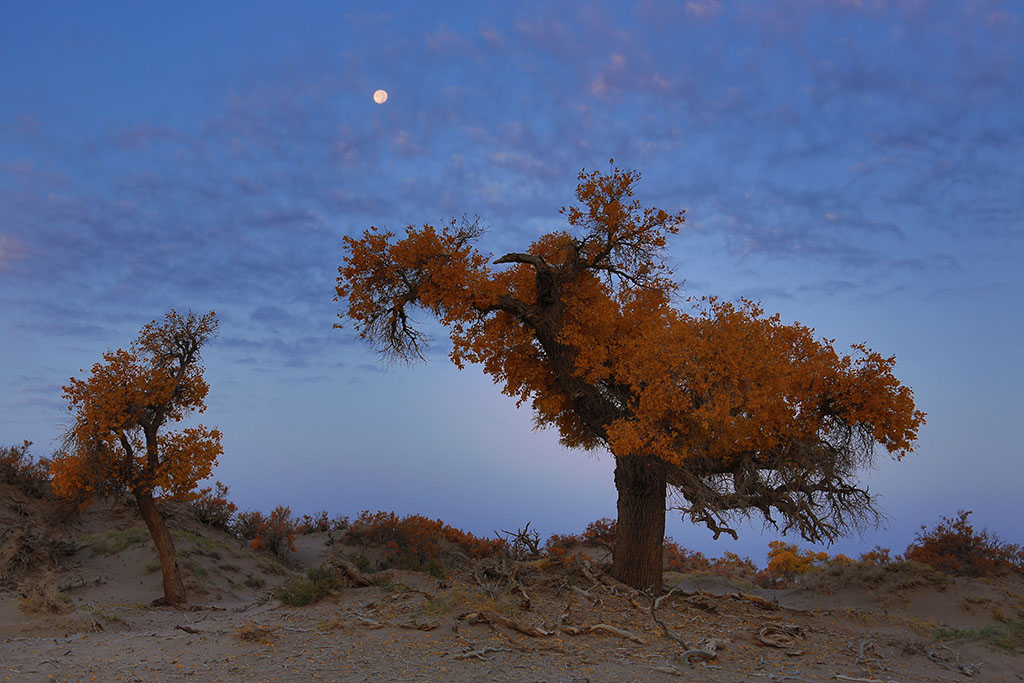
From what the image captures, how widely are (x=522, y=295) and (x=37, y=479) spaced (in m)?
21.4

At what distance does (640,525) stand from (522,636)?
746 centimetres

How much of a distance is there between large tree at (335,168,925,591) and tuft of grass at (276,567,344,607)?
617cm

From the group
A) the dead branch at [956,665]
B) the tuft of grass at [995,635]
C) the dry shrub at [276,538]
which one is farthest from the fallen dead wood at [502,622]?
the dry shrub at [276,538]

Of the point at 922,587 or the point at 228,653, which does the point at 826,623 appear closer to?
the point at 922,587

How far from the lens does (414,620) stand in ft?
37.2

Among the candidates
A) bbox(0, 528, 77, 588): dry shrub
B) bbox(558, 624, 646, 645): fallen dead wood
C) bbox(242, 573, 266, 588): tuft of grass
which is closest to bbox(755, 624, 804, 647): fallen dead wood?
bbox(558, 624, 646, 645): fallen dead wood

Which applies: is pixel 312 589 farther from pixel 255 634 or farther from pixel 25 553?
pixel 25 553

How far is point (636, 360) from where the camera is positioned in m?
15.9

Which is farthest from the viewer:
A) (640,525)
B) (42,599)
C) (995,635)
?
(640,525)

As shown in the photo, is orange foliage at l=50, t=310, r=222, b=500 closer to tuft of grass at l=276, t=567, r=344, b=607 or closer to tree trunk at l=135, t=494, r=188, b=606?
tree trunk at l=135, t=494, r=188, b=606

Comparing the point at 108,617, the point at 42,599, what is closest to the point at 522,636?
the point at 108,617

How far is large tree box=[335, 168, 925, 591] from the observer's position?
1662cm

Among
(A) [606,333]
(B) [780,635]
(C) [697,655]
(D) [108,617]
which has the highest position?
(A) [606,333]

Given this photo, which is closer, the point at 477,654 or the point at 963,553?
the point at 477,654
